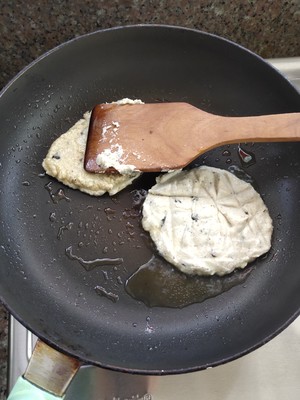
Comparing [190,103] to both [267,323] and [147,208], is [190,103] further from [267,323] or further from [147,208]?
[267,323]

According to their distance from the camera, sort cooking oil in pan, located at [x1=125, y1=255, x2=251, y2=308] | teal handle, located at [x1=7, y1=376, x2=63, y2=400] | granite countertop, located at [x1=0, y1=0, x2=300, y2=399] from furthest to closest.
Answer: granite countertop, located at [x1=0, y1=0, x2=300, y2=399] < cooking oil in pan, located at [x1=125, y1=255, x2=251, y2=308] < teal handle, located at [x1=7, y1=376, x2=63, y2=400]

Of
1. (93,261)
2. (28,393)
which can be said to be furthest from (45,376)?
(93,261)

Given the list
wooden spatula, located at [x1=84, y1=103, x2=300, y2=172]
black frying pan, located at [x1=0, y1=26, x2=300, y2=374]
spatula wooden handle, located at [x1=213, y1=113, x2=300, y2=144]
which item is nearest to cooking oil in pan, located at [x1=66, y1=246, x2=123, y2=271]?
black frying pan, located at [x1=0, y1=26, x2=300, y2=374]

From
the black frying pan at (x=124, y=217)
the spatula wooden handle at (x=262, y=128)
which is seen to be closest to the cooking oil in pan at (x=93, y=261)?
the black frying pan at (x=124, y=217)

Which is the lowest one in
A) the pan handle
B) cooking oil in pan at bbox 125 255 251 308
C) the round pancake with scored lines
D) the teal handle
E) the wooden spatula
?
the teal handle

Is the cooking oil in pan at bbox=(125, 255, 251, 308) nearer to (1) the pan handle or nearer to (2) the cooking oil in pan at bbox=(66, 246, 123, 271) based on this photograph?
(2) the cooking oil in pan at bbox=(66, 246, 123, 271)

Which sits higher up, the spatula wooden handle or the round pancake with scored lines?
the spatula wooden handle

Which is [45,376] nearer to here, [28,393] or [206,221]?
[28,393]

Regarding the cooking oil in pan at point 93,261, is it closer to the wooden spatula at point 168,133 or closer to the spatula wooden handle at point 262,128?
the wooden spatula at point 168,133
